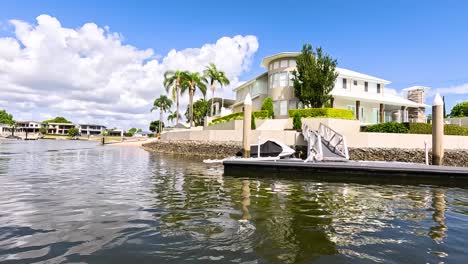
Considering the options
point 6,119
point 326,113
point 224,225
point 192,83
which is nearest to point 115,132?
point 6,119

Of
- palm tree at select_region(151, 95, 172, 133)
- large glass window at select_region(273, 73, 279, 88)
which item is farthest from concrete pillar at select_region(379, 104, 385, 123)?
palm tree at select_region(151, 95, 172, 133)

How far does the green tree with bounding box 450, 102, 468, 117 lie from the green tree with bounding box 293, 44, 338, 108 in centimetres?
4762

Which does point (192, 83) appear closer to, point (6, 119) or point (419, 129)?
point (419, 129)

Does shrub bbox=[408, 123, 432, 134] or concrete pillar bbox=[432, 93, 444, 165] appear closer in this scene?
concrete pillar bbox=[432, 93, 444, 165]

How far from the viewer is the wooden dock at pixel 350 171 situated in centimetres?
1628

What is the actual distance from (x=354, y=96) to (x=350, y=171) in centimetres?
2518

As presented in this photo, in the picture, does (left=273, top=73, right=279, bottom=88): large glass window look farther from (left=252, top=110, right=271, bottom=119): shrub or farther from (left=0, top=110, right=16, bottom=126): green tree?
(left=0, top=110, right=16, bottom=126): green tree

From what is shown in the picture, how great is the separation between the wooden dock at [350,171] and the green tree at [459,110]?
204 feet

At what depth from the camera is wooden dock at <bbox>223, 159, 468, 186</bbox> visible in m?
16.3

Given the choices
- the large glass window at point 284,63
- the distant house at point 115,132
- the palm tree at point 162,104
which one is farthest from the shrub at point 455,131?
the distant house at point 115,132

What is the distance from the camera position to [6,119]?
144m

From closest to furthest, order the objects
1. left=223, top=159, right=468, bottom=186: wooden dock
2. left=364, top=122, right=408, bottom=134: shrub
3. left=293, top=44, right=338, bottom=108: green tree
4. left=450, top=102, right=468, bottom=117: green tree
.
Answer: left=223, top=159, right=468, bottom=186: wooden dock, left=364, top=122, right=408, bottom=134: shrub, left=293, top=44, right=338, bottom=108: green tree, left=450, top=102, right=468, bottom=117: green tree

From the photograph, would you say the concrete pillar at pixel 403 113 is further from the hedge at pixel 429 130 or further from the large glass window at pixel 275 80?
the large glass window at pixel 275 80

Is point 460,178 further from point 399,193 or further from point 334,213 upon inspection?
point 334,213
